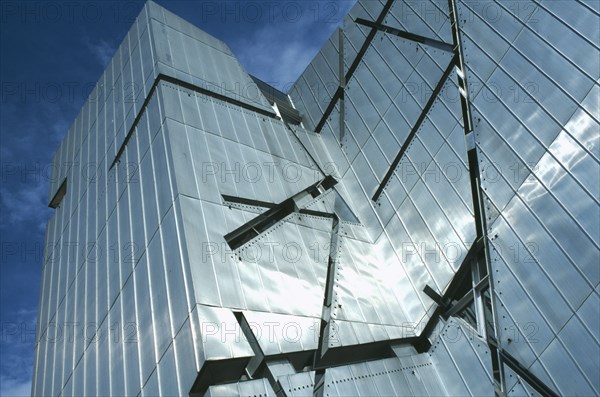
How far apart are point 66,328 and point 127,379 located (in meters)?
3.72

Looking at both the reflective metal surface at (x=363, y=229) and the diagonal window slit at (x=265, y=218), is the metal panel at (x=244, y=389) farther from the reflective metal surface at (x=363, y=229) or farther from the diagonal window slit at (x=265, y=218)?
the diagonal window slit at (x=265, y=218)

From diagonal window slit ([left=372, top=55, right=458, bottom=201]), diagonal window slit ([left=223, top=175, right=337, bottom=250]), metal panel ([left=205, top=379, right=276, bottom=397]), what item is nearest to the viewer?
metal panel ([left=205, top=379, right=276, bottom=397])

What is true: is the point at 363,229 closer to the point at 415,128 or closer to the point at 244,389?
the point at 415,128

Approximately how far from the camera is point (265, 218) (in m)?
9.41

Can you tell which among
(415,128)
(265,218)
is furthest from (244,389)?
(415,128)

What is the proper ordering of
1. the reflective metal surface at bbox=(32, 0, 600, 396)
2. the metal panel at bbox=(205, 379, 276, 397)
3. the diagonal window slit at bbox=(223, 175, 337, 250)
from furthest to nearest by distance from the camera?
the diagonal window slit at bbox=(223, 175, 337, 250) → the reflective metal surface at bbox=(32, 0, 600, 396) → the metal panel at bbox=(205, 379, 276, 397)

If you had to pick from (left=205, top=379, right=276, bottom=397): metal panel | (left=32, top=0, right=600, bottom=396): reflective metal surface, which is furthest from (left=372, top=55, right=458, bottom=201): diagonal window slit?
(left=205, top=379, right=276, bottom=397): metal panel

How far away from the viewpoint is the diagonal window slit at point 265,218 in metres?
8.49

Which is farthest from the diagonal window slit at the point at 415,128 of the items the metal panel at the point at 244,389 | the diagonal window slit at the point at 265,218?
the metal panel at the point at 244,389

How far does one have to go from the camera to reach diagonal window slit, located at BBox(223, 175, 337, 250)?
334 inches

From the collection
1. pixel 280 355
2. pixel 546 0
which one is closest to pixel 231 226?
pixel 280 355

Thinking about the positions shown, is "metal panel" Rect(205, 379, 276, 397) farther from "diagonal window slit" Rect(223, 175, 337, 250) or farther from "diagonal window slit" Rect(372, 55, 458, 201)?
"diagonal window slit" Rect(372, 55, 458, 201)

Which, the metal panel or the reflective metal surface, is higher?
the reflective metal surface

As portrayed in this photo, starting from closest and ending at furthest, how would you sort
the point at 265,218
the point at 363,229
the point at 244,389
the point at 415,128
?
the point at 244,389, the point at 265,218, the point at 415,128, the point at 363,229
